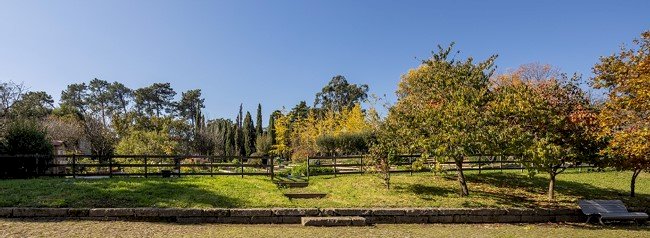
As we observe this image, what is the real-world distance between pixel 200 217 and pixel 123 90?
216 ft

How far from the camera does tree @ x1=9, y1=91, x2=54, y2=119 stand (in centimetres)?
2805

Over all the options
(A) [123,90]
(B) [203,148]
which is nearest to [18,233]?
(B) [203,148]

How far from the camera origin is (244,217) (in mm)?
10781

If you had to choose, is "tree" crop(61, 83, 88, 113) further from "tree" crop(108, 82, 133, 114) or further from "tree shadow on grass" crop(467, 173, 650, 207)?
"tree shadow on grass" crop(467, 173, 650, 207)

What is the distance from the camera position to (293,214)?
35.8ft

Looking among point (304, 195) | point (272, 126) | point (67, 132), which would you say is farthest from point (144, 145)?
point (272, 126)

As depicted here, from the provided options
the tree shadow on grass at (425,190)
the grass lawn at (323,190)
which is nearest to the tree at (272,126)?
the grass lawn at (323,190)

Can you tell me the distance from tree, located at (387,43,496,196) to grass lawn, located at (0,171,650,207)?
154cm

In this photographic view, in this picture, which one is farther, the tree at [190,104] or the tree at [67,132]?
the tree at [190,104]

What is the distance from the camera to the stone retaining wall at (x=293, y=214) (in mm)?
10133

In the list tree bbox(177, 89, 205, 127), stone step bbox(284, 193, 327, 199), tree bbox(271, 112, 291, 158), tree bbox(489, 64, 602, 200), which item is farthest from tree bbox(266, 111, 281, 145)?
tree bbox(489, 64, 602, 200)

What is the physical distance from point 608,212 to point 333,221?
7.93 meters

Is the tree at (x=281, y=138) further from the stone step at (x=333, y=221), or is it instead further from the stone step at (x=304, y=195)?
the stone step at (x=333, y=221)

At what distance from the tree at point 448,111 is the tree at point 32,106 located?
63.9 feet
